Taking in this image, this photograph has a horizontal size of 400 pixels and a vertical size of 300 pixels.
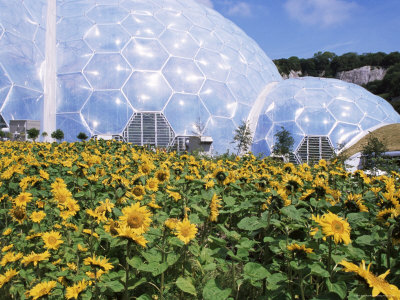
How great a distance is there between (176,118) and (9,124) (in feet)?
28.8

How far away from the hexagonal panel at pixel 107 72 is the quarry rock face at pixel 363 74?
7759cm

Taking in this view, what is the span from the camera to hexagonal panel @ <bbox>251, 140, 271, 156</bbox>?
656 inches

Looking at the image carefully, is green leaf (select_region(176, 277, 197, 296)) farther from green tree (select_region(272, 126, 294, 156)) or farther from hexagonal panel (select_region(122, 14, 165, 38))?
hexagonal panel (select_region(122, 14, 165, 38))

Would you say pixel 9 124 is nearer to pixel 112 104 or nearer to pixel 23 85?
pixel 23 85

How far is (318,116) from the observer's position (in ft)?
52.9

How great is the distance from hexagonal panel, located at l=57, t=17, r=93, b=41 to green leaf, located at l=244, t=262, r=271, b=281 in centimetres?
1825

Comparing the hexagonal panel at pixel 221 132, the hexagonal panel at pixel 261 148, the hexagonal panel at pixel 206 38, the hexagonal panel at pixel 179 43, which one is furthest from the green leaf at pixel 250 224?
the hexagonal panel at pixel 206 38

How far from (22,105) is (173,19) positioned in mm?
10525

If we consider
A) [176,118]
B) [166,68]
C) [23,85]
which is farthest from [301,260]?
[23,85]

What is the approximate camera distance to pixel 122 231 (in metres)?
1.33

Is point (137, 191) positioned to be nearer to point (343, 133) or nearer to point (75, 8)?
point (343, 133)

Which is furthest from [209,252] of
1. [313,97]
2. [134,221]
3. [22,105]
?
[22,105]

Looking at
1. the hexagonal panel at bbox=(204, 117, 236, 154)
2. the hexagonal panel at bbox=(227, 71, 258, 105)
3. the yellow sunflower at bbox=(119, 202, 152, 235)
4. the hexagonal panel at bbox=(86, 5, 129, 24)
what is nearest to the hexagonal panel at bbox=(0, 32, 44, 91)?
the hexagonal panel at bbox=(86, 5, 129, 24)

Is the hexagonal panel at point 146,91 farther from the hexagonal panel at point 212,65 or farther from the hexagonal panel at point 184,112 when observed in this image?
the hexagonal panel at point 212,65
